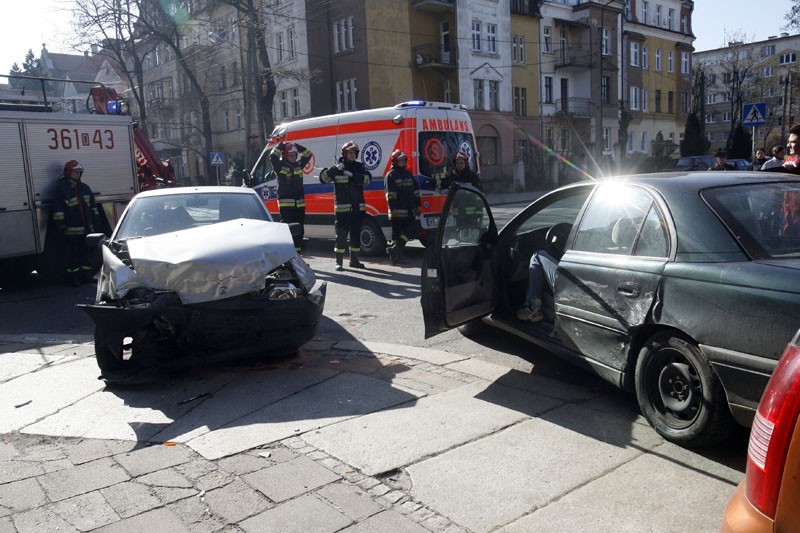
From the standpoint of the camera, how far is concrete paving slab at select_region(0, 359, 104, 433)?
4926mm

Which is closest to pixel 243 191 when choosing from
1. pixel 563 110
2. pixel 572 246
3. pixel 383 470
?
pixel 572 246

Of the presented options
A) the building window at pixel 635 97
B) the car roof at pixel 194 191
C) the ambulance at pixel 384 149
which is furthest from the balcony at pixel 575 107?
the car roof at pixel 194 191

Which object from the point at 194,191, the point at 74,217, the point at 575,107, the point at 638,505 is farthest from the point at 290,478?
the point at 575,107

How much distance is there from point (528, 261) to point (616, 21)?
47.3 meters

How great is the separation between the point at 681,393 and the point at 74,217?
9.68 m

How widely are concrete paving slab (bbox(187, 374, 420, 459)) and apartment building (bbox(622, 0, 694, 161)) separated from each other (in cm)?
4769

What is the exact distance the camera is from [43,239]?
34.6 feet

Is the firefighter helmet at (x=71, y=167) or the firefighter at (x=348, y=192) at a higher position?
the firefighter helmet at (x=71, y=167)

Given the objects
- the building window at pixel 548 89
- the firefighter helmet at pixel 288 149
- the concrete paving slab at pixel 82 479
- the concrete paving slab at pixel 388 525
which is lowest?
the concrete paving slab at pixel 82 479

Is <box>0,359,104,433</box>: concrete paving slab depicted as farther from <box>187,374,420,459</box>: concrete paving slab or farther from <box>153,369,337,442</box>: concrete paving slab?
<box>187,374,420,459</box>: concrete paving slab

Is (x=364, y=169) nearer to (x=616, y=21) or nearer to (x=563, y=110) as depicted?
(x=563, y=110)

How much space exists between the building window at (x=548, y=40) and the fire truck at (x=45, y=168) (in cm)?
3579

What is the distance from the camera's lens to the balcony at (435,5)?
116 ft

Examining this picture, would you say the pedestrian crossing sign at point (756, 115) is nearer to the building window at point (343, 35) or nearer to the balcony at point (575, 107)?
the building window at point (343, 35)
